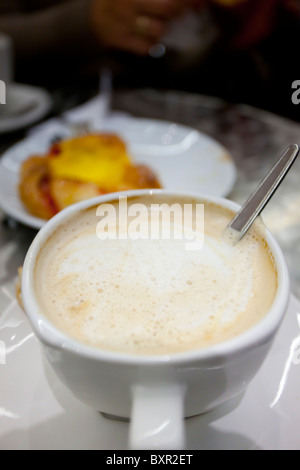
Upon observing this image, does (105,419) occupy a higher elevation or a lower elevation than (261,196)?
lower

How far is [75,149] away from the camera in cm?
96

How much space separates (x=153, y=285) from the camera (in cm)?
45

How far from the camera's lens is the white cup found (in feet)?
1.15

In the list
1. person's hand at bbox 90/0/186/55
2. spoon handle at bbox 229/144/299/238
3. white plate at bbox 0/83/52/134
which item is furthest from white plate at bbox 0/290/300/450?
person's hand at bbox 90/0/186/55

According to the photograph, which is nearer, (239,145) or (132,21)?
(239,145)

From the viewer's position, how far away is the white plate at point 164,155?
0.90 metres

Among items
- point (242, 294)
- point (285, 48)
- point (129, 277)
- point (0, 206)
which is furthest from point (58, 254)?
point (285, 48)

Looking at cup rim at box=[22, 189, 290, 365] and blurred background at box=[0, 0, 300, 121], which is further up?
cup rim at box=[22, 189, 290, 365]

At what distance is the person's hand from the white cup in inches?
→ 54.2

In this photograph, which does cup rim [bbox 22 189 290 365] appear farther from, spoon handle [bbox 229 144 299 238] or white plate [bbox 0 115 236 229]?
white plate [bbox 0 115 236 229]

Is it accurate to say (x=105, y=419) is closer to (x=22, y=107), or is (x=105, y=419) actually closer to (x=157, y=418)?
(x=157, y=418)

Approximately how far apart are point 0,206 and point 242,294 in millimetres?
494

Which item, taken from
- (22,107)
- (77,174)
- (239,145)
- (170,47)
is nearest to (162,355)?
(77,174)

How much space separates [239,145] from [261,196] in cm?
67
